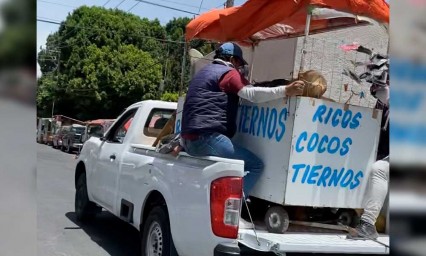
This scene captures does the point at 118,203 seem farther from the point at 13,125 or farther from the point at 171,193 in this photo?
the point at 13,125

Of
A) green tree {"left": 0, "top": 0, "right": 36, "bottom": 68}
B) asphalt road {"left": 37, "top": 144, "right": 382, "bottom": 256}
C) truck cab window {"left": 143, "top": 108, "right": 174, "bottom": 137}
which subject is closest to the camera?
green tree {"left": 0, "top": 0, "right": 36, "bottom": 68}

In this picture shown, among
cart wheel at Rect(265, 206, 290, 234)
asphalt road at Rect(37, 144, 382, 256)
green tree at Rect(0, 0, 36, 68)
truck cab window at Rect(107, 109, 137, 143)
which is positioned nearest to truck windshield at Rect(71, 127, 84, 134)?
asphalt road at Rect(37, 144, 382, 256)

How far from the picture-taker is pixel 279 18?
4543 millimetres

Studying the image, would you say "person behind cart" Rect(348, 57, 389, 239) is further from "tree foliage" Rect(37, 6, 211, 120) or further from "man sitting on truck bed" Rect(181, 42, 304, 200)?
"tree foliage" Rect(37, 6, 211, 120)

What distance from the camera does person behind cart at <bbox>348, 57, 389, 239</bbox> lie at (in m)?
4.00

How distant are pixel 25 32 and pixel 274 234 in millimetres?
2966

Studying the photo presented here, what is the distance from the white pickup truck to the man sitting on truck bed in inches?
10.1

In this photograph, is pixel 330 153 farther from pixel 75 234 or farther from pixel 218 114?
pixel 75 234

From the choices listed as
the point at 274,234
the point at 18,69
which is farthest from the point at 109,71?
the point at 18,69

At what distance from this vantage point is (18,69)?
1.43m

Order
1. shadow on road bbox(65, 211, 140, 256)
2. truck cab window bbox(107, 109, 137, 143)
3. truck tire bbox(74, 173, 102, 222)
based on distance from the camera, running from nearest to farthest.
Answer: shadow on road bbox(65, 211, 140, 256), truck cab window bbox(107, 109, 137, 143), truck tire bbox(74, 173, 102, 222)

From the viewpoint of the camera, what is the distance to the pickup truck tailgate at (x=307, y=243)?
361cm

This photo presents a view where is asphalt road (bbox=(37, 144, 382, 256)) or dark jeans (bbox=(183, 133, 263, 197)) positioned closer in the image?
dark jeans (bbox=(183, 133, 263, 197))

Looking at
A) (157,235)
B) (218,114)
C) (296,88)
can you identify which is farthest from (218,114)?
(157,235)
